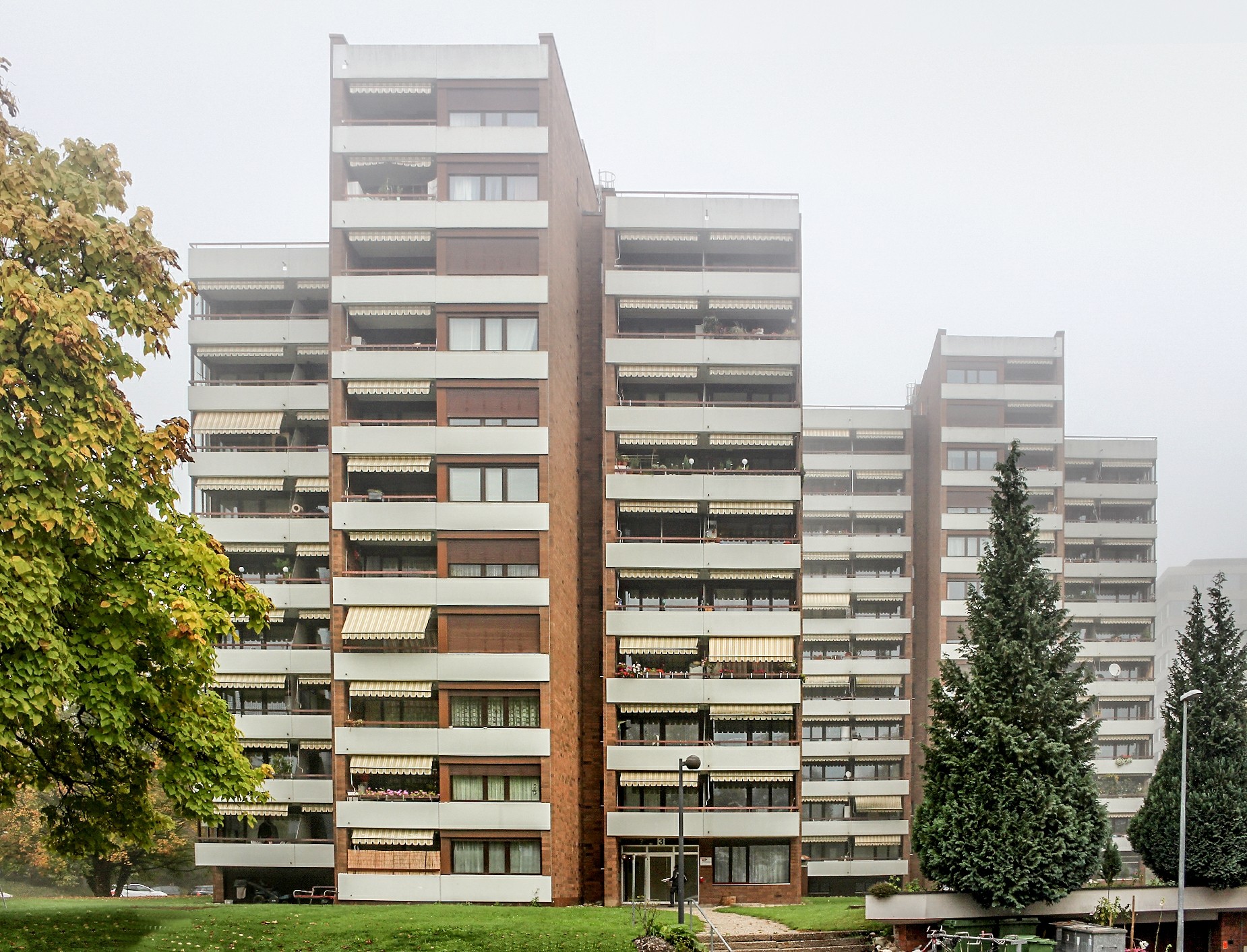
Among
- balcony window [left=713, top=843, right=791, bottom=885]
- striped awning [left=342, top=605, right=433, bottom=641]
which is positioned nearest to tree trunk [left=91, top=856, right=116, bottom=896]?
striped awning [left=342, top=605, right=433, bottom=641]

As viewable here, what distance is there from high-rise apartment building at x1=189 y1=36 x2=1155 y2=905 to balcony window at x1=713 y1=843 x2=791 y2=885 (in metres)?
0.14

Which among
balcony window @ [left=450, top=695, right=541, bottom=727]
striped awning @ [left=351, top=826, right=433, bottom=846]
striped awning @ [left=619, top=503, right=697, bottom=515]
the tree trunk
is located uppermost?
striped awning @ [left=619, top=503, right=697, bottom=515]

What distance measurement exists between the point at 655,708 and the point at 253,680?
17.0 metres

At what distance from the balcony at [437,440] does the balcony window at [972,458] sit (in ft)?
105

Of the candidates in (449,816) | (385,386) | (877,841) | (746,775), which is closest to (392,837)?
(449,816)

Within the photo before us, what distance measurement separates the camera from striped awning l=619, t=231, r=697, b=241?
4319 centimetres

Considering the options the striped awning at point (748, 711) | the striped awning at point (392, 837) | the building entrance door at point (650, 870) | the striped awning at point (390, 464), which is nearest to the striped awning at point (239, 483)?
the striped awning at point (390, 464)

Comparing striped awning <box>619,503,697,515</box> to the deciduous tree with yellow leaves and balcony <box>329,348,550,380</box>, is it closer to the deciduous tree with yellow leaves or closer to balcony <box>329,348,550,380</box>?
balcony <box>329,348,550,380</box>

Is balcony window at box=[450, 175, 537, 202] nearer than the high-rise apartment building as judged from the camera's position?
No

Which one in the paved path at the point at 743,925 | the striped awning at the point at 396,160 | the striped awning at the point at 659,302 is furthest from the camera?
the striped awning at the point at 659,302

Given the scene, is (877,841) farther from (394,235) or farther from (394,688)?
(394,235)

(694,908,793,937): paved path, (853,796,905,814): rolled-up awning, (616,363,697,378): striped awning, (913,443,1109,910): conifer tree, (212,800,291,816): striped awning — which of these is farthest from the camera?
(853,796,905,814): rolled-up awning

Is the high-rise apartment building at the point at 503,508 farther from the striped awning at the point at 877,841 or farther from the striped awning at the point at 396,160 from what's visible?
the striped awning at the point at 877,841

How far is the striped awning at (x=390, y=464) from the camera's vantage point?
38000 mm
